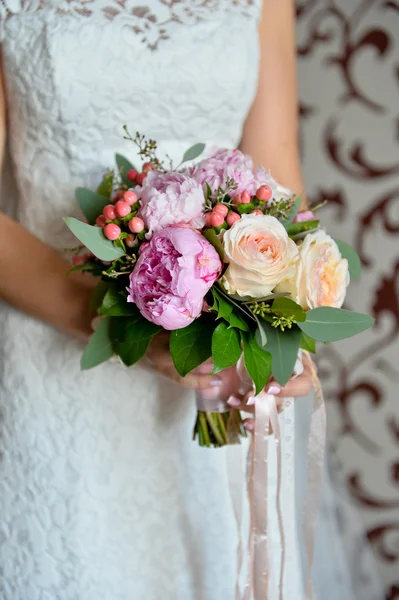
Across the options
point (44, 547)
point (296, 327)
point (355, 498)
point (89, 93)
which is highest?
point (89, 93)

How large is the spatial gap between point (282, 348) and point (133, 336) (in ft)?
0.58

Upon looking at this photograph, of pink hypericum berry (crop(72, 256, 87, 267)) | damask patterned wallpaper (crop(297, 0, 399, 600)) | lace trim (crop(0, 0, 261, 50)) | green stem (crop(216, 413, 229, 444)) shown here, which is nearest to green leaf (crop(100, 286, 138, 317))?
pink hypericum berry (crop(72, 256, 87, 267))

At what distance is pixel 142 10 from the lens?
0.87 m

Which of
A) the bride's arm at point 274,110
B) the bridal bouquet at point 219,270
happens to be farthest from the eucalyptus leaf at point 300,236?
the bride's arm at point 274,110

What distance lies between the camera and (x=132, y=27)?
Result: 854 millimetres

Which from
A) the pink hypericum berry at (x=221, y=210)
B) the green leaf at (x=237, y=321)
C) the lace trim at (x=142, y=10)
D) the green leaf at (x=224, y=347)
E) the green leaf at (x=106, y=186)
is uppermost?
the lace trim at (x=142, y=10)

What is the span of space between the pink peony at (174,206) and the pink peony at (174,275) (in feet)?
0.07

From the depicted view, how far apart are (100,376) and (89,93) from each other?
0.40 m

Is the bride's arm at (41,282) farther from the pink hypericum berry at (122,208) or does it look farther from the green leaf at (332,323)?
the green leaf at (332,323)

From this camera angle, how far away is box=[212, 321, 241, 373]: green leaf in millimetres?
635

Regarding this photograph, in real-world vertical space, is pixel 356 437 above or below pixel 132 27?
below

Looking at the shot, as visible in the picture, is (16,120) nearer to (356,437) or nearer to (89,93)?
(89,93)

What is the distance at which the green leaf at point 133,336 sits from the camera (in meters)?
0.71

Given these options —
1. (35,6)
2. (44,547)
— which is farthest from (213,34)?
(44,547)
